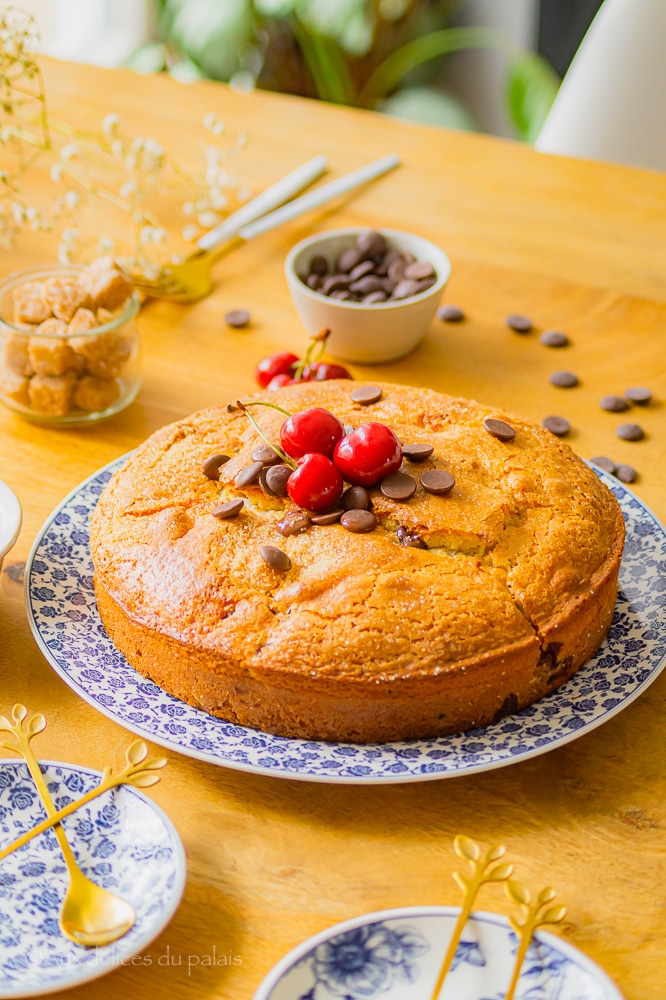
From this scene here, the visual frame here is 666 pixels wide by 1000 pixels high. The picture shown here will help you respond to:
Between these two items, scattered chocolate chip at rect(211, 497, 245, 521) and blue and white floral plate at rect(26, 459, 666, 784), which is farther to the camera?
scattered chocolate chip at rect(211, 497, 245, 521)

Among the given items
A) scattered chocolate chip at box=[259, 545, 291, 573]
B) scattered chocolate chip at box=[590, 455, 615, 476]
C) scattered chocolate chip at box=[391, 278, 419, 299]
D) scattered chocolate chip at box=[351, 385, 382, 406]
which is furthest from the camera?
scattered chocolate chip at box=[391, 278, 419, 299]

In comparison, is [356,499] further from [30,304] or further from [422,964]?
[30,304]

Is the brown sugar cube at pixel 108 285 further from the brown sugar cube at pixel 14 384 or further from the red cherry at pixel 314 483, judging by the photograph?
the red cherry at pixel 314 483

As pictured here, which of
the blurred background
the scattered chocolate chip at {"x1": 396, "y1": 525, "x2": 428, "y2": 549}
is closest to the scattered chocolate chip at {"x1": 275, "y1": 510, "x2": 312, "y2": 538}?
the scattered chocolate chip at {"x1": 396, "y1": 525, "x2": 428, "y2": 549}

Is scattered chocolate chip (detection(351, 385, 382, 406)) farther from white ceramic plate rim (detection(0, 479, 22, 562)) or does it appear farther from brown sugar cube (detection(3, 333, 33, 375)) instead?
brown sugar cube (detection(3, 333, 33, 375))

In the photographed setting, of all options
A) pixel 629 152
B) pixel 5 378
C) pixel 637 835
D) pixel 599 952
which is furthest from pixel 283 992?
pixel 629 152

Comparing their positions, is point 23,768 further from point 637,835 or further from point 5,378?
point 5,378
